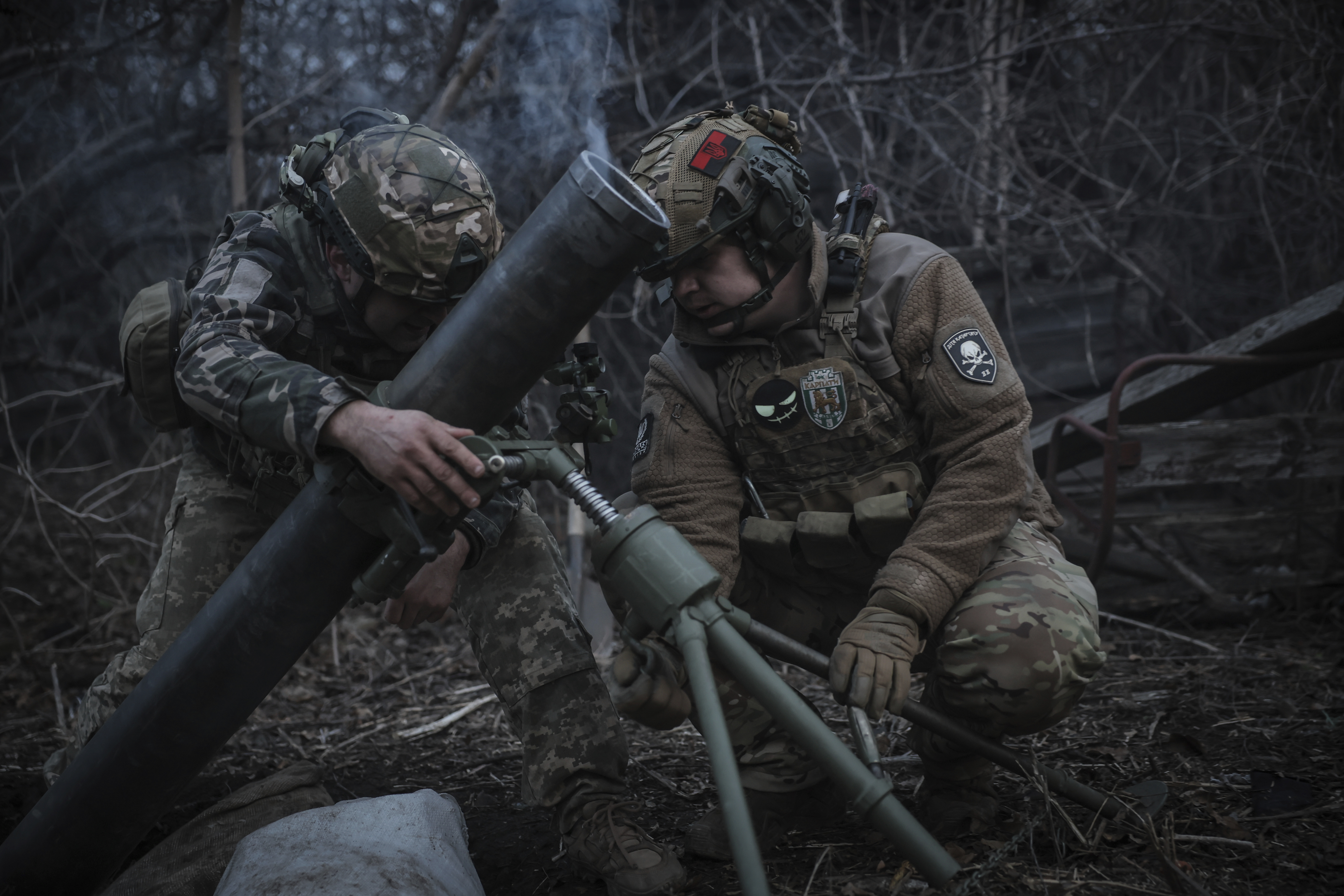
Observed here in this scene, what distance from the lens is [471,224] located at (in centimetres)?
245

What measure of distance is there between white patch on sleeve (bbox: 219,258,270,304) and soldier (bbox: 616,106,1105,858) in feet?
3.26

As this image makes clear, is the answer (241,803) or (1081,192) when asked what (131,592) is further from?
(1081,192)

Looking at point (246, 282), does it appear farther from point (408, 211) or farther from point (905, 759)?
point (905, 759)

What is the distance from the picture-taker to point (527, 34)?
5.55 metres

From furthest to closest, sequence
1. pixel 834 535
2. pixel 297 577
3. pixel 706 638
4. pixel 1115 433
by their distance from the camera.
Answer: pixel 1115 433, pixel 834 535, pixel 297 577, pixel 706 638

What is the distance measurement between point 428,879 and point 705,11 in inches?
224

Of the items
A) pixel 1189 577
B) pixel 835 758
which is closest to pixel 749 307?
pixel 835 758

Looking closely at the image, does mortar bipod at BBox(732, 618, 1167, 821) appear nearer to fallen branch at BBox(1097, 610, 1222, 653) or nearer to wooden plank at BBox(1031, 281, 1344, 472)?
fallen branch at BBox(1097, 610, 1222, 653)

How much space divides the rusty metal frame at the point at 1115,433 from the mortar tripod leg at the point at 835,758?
98.2 inches

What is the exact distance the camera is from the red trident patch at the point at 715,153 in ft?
8.03

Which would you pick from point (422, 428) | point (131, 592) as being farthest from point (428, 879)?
point (131, 592)

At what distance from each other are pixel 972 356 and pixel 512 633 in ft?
4.62

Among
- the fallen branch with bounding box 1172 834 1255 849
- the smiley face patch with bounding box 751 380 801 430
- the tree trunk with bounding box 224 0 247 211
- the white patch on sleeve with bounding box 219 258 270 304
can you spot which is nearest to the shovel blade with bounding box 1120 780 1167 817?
the fallen branch with bounding box 1172 834 1255 849

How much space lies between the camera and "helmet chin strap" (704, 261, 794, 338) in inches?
100.0
